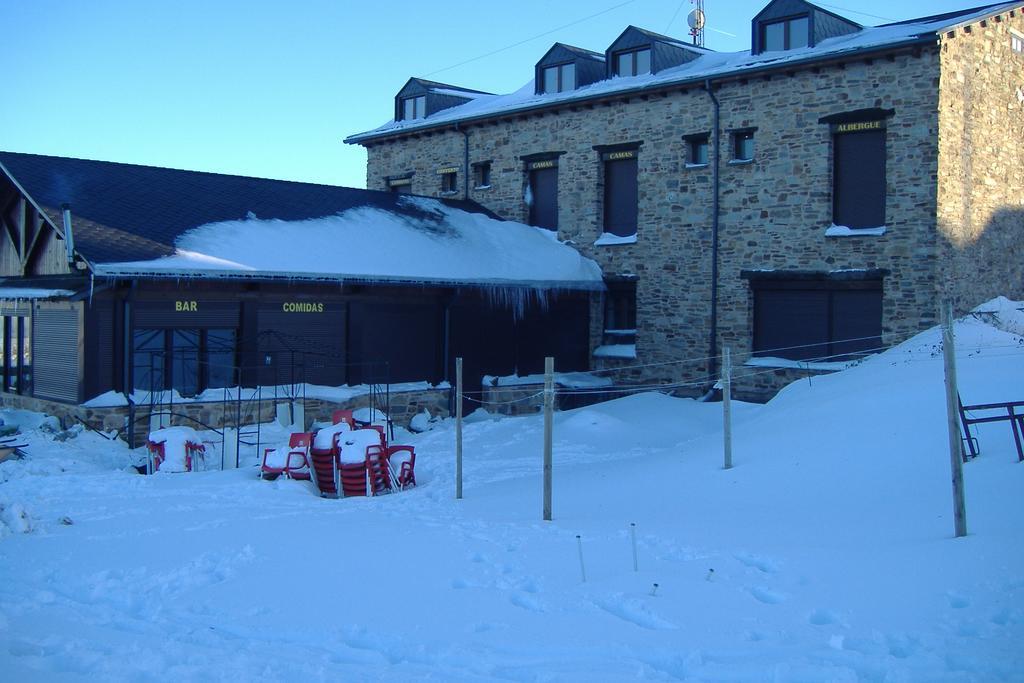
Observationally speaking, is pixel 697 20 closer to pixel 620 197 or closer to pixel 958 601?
pixel 620 197

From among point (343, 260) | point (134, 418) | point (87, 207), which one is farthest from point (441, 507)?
point (87, 207)

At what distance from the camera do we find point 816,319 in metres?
20.1

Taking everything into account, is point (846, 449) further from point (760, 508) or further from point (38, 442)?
point (38, 442)

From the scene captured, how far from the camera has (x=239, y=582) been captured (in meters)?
8.37

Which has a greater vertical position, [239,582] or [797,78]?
[797,78]

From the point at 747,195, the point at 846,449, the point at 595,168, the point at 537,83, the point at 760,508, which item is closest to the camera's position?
the point at 760,508

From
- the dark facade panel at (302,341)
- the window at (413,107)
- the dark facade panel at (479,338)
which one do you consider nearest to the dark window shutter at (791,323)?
the dark facade panel at (479,338)

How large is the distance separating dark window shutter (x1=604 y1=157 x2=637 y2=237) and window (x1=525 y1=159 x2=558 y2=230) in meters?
1.56

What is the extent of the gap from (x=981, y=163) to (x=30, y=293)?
1891 centimetres

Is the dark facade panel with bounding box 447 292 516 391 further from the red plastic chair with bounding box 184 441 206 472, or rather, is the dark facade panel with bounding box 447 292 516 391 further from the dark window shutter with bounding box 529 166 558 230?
the red plastic chair with bounding box 184 441 206 472

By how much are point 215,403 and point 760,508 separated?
10964 millimetres

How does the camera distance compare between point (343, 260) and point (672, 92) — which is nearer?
point (343, 260)

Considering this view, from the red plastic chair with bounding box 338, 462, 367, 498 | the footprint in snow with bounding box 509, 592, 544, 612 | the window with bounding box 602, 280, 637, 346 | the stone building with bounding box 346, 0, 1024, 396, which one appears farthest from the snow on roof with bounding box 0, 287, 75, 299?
the window with bounding box 602, 280, 637, 346

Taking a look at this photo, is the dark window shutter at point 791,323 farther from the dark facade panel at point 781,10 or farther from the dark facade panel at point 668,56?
the dark facade panel at point 668,56
